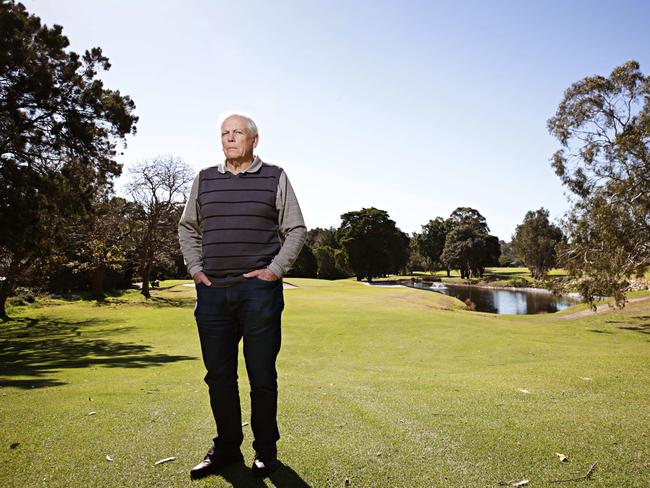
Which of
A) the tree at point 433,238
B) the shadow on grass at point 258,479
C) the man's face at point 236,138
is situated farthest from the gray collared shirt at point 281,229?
the tree at point 433,238

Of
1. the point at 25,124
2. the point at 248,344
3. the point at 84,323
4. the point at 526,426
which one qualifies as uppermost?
the point at 25,124

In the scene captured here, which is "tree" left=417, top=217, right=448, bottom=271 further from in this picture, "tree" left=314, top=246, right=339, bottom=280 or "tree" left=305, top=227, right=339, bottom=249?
"tree" left=314, top=246, right=339, bottom=280

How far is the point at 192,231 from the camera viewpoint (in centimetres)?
327

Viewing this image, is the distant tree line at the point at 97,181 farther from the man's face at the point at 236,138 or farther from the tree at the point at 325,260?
the tree at the point at 325,260

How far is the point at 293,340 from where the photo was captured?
1291 cm

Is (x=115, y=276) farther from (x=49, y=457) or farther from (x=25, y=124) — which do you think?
(x=49, y=457)

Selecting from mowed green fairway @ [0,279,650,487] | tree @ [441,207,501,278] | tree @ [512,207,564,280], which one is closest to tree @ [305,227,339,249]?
tree @ [441,207,501,278]

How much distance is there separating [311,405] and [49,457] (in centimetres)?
233

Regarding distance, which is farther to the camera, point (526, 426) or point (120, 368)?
point (120, 368)

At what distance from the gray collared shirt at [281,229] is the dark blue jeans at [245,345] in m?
0.16

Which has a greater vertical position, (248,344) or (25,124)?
(25,124)

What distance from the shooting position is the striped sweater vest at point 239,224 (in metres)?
3.00

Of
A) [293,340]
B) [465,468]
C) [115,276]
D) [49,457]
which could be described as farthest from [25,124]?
[115,276]

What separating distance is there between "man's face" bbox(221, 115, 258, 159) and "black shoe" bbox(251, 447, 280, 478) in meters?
2.10
